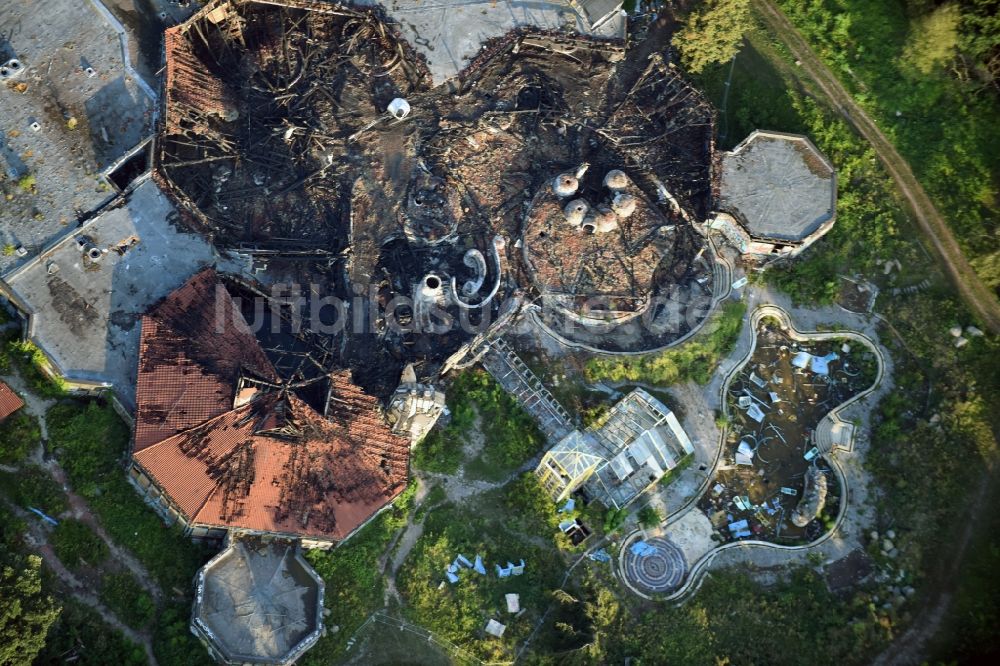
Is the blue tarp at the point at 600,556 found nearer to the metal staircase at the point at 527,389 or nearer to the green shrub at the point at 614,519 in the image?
the green shrub at the point at 614,519

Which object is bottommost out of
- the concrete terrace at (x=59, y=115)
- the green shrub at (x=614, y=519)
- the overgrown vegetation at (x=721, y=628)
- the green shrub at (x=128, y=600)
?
the overgrown vegetation at (x=721, y=628)

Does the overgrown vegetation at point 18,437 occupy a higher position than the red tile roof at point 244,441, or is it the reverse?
the overgrown vegetation at point 18,437

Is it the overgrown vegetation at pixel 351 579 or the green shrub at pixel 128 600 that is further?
the overgrown vegetation at pixel 351 579

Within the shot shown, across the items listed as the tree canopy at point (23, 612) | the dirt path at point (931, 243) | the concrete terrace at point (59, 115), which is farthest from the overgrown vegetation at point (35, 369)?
the dirt path at point (931, 243)

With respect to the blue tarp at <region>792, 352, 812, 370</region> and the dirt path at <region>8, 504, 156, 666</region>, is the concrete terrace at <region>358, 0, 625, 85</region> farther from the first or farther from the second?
the dirt path at <region>8, 504, 156, 666</region>

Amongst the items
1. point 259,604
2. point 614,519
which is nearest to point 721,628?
point 614,519

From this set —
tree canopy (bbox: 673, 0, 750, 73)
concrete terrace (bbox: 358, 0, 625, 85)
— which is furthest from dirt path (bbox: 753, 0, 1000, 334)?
concrete terrace (bbox: 358, 0, 625, 85)

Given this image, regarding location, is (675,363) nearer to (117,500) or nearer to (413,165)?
(413,165)

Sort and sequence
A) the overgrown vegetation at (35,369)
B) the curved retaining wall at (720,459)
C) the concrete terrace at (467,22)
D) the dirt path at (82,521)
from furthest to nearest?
the concrete terrace at (467,22) → the curved retaining wall at (720,459) → the overgrown vegetation at (35,369) → the dirt path at (82,521)

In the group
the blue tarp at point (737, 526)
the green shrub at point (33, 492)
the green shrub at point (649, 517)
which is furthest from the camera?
the blue tarp at point (737, 526)
